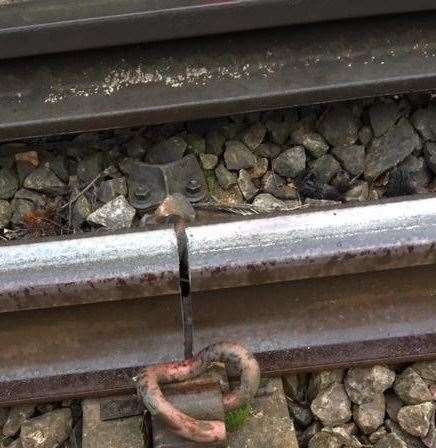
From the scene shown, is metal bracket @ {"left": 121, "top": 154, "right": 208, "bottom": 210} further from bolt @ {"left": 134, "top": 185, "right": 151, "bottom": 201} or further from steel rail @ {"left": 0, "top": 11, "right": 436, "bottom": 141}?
steel rail @ {"left": 0, "top": 11, "right": 436, "bottom": 141}

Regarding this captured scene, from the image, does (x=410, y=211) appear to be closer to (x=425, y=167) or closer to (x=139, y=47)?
(x=425, y=167)

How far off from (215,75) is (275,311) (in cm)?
98

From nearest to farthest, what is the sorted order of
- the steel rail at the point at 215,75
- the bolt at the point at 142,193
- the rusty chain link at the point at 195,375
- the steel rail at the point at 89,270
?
the rusty chain link at the point at 195,375 → the steel rail at the point at 89,270 → the steel rail at the point at 215,75 → the bolt at the point at 142,193

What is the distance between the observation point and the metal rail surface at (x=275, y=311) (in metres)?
2.40

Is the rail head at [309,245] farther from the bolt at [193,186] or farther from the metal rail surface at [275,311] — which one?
the bolt at [193,186]

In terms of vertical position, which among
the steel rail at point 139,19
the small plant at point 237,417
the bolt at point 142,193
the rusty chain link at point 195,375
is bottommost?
the small plant at point 237,417

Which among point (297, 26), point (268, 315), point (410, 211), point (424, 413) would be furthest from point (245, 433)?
point (297, 26)

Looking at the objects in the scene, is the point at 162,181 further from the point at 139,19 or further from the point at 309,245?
the point at 309,245

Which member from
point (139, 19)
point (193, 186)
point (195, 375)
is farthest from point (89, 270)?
point (139, 19)

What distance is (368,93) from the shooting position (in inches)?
116

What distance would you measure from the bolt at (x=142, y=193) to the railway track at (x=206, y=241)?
0.05m

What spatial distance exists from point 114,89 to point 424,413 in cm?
167

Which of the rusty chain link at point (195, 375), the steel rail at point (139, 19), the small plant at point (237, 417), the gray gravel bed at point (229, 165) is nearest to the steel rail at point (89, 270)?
the rusty chain link at point (195, 375)

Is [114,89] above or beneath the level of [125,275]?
above
